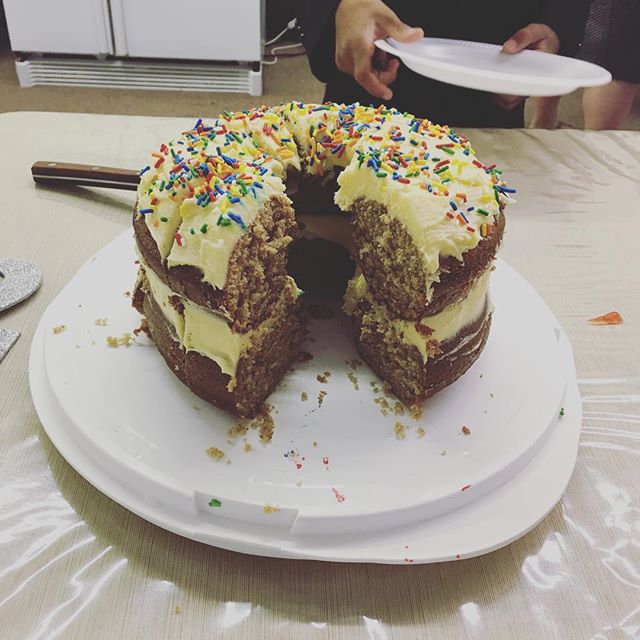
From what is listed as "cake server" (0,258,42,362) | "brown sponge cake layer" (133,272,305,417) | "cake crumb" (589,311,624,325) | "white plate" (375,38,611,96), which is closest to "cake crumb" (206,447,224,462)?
"brown sponge cake layer" (133,272,305,417)

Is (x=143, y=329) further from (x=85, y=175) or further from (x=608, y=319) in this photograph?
(x=608, y=319)

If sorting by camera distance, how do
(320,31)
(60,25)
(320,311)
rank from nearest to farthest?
1. (320,311)
2. (320,31)
3. (60,25)

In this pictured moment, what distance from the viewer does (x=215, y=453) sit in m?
1.46

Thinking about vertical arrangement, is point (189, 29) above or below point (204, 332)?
below

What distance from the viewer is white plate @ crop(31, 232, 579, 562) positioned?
1.34 m

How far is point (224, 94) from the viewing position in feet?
18.4

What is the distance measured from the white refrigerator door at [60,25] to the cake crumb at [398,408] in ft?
15.4

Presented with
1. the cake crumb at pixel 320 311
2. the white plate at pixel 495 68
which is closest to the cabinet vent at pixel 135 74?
the white plate at pixel 495 68

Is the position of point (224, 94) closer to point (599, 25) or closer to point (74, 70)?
point (74, 70)

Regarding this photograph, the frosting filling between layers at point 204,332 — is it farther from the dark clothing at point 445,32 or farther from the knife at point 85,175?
the dark clothing at point 445,32

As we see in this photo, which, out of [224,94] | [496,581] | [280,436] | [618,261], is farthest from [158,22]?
[496,581]

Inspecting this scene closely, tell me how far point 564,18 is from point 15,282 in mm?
2558

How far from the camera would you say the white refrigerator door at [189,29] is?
5.08 meters

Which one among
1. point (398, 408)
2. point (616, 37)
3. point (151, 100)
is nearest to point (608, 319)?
point (398, 408)
